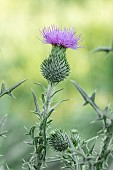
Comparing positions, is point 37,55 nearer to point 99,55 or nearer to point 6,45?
point 6,45

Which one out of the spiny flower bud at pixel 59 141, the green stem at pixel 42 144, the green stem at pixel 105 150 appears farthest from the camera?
the spiny flower bud at pixel 59 141

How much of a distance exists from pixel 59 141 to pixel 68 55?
5668 mm

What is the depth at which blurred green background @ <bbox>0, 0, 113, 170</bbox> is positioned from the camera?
19.3 feet

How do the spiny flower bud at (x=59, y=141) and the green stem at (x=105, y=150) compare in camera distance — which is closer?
the green stem at (x=105, y=150)

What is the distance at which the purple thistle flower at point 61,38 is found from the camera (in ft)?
6.93

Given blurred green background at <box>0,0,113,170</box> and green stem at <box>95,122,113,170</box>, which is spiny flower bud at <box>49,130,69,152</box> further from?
blurred green background at <box>0,0,113,170</box>

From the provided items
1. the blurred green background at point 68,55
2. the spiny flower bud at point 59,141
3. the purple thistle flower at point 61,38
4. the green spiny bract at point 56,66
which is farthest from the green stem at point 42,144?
the blurred green background at point 68,55

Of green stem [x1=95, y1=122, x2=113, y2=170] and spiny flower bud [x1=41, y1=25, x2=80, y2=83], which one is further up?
spiny flower bud [x1=41, y1=25, x2=80, y2=83]

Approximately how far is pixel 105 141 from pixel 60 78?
1.70 ft

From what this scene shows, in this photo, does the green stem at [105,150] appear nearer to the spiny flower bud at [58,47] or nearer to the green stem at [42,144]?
the green stem at [42,144]

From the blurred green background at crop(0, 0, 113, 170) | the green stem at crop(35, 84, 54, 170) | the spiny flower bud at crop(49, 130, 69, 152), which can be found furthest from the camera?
the blurred green background at crop(0, 0, 113, 170)

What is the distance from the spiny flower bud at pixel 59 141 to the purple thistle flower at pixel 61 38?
335mm

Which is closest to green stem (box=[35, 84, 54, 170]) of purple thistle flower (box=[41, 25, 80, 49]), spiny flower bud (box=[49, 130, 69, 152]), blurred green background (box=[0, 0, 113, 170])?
spiny flower bud (box=[49, 130, 69, 152])

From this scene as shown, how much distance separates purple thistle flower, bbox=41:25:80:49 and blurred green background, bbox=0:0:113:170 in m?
2.58
